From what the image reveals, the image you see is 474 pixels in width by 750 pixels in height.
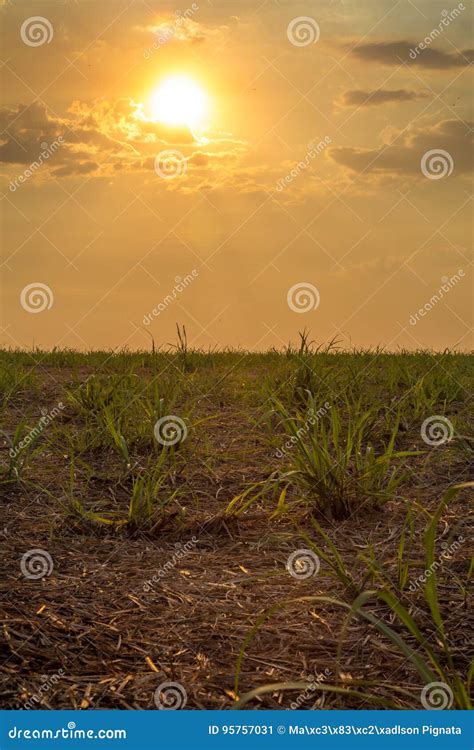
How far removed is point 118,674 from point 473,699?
3.13 feet

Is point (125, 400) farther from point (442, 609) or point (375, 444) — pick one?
point (442, 609)

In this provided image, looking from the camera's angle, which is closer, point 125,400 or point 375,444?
point 375,444

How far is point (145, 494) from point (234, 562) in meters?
0.59

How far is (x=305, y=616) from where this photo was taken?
2.26m

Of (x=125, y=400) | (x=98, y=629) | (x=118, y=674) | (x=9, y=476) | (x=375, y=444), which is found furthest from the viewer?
(x=125, y=400)

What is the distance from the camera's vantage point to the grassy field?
6.27ft

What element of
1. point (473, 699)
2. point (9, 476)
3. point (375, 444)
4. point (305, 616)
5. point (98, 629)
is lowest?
point (9, 476)

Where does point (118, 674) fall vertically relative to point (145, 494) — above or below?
below

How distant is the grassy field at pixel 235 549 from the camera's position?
191 centimetres

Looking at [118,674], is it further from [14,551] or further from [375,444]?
[375,444]

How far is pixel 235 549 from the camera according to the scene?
9.59 ft
